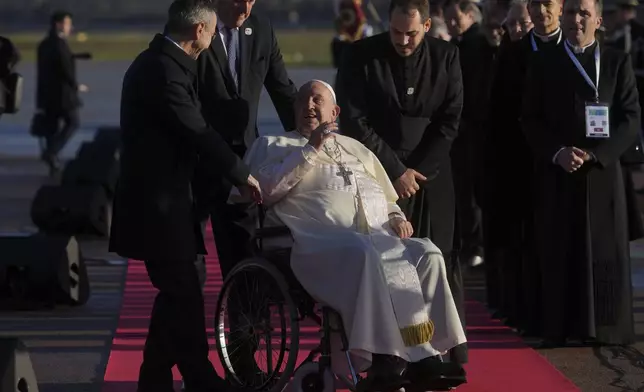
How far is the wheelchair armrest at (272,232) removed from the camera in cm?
745

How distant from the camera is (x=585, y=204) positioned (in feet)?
29.5

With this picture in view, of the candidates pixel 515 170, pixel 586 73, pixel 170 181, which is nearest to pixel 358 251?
pixel 170 181

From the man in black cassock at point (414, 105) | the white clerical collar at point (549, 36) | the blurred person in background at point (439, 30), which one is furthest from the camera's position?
the blurred person in background at point (439, 30)

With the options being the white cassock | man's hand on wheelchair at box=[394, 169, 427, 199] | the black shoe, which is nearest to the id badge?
man's hand on wheelchair at box=[394, 169, 427, 199]

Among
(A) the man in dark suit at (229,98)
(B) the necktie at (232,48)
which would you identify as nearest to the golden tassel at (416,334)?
(A) the man in dark suit at (229,98)

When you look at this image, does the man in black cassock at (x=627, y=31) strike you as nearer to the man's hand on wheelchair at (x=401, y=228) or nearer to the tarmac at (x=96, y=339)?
the tarmac at (x=96, y=339)

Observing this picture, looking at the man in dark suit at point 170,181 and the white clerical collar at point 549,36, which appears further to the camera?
the white clerical collar at point 549,36

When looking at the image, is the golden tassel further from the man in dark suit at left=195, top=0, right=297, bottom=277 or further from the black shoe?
the man in dark suit at left=195, top=0, right=297, bottom=277

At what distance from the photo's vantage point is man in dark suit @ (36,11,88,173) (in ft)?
64.0

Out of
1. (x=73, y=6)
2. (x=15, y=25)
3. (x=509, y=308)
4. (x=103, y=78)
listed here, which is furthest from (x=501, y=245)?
(x=73, y=6)

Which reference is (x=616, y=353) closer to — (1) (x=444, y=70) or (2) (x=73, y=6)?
(1) (x=444, y=70)

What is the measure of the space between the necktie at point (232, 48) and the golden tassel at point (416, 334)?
1650 mm

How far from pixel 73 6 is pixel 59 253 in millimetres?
71902

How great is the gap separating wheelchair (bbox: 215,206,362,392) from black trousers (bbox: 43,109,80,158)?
11.9 meters
